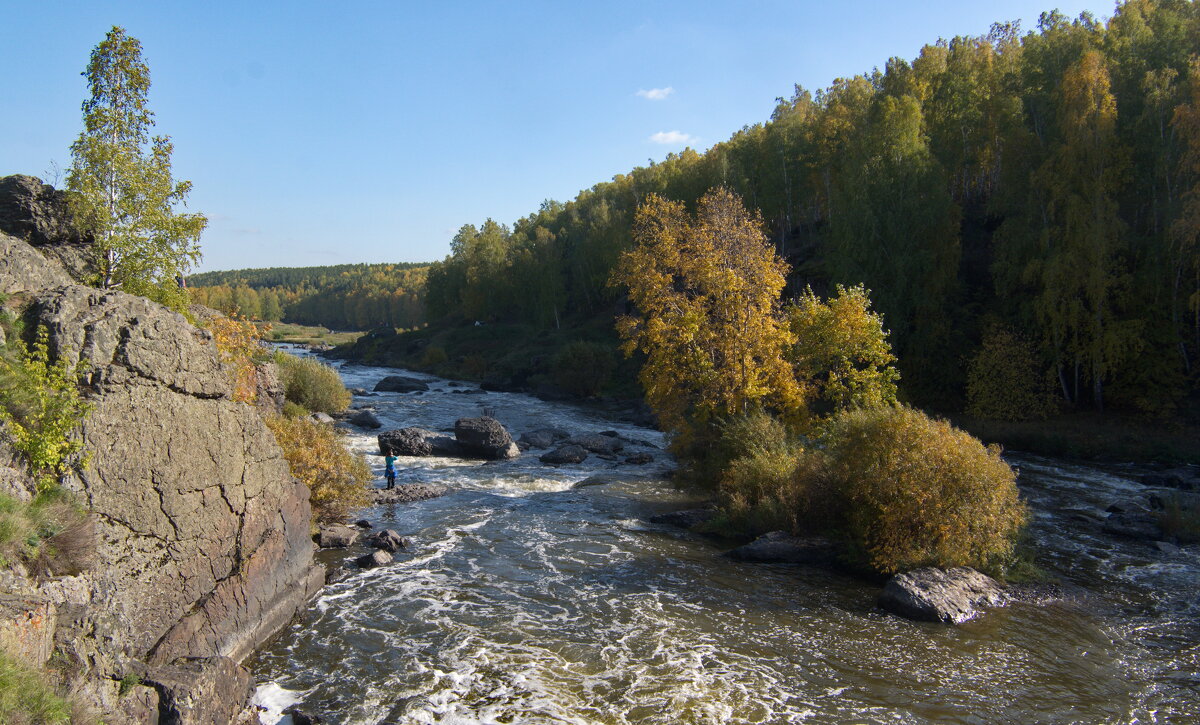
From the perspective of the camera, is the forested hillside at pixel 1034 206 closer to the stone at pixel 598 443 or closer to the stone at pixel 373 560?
the stone at pixel 598 443

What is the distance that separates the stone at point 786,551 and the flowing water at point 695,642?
54cm

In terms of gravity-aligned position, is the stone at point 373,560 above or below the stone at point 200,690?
below

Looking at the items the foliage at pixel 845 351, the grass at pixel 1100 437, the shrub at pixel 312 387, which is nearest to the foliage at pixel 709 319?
the foliage at pixel 845 351

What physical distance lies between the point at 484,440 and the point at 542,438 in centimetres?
503

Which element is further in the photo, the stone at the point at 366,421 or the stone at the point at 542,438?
the stone at the point at 366,421

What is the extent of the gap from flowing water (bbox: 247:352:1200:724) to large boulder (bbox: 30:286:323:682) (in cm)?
153

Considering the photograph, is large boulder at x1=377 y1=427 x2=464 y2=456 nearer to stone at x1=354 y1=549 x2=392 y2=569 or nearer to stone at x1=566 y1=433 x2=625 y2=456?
stone at x1=566 y1=433 x2=625 y2=456

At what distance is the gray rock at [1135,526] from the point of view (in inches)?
821

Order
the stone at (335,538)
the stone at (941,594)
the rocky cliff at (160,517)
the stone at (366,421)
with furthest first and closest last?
1. the stone at (366,421)
2. the stone at (335,538)
3. the stone at (941,594)
4. the rocky cliff at (160,517)

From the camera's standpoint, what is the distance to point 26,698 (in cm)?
754

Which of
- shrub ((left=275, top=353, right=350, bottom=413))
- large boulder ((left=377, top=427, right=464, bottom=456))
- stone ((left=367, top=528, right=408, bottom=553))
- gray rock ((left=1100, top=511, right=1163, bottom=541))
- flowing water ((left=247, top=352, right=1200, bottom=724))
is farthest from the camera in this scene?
shrub ((left=275, top=353, right=350, bottom=413))

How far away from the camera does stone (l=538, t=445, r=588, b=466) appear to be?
111 ft

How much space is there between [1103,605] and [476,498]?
777 inches

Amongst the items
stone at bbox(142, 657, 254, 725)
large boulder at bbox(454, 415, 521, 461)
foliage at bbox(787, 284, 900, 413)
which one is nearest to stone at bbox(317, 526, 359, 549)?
stone at bbox(142, 657, 254, 725)
